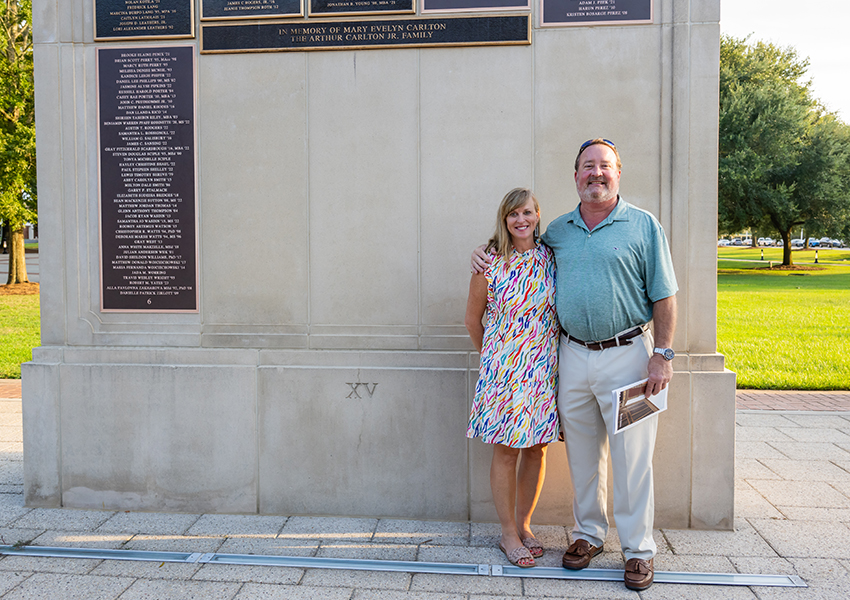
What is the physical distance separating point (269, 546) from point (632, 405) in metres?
2.33

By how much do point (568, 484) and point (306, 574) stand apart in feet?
5.91

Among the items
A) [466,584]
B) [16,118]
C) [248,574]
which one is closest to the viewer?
[466,584]

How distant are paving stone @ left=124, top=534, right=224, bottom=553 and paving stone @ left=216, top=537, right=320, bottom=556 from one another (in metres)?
0.08

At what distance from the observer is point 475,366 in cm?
440

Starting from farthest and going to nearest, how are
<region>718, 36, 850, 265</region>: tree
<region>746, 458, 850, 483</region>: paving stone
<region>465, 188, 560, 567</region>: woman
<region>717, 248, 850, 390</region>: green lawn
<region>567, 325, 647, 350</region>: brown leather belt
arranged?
<region>718, 36, 850, 265</region>: tree < <region>717, 248, 850, 390</region>: green lawn < <region>746, 458, 850, 483</region>: paving stone < <region>465, 188, 560, 567</region>: woman < <region>567, 325, 647, 350</region>: brown leather belt

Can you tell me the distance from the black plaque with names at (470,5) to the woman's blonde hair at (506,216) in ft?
4.81

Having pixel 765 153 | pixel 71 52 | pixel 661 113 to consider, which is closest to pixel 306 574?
pixel 661 113

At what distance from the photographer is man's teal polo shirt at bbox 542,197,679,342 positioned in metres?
3.54

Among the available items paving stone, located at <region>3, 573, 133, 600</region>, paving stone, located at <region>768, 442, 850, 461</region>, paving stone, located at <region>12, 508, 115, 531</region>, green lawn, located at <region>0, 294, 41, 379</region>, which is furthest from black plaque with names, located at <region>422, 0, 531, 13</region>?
green lawn, located at <region>0, 294, 41, 379</region>

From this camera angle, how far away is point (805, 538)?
4.09 metres

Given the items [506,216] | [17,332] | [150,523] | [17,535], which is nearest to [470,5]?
[506,216]

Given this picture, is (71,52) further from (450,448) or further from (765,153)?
(765,153)

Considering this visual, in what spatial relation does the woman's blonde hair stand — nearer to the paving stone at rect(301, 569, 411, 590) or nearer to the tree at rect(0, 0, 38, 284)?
the paving stone at rect(301, 569, 411, 590)

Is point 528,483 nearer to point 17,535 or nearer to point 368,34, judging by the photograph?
point 368,34
